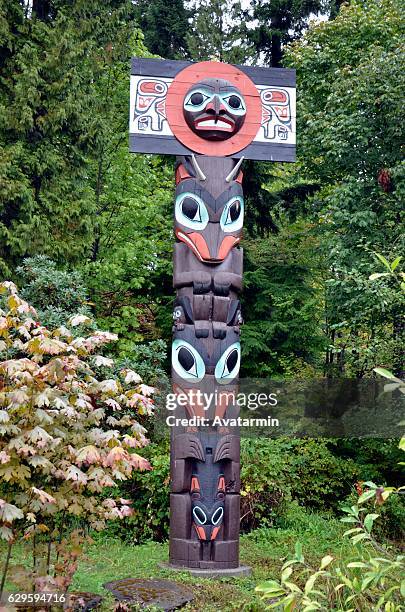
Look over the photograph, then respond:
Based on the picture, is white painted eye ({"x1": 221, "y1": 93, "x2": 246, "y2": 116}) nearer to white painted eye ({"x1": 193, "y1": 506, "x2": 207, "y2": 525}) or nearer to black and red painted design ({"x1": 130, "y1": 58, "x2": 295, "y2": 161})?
black and red painted design ({"x1": 130, "y1": 58, "x2": 295, "y2": 161})

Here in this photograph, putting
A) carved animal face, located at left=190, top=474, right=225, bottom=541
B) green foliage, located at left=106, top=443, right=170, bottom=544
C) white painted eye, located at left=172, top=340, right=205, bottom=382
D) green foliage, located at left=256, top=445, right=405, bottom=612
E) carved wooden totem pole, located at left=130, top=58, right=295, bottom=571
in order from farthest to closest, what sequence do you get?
green foliage, located at left=106, top=443, right=170, bottom=544 < white painted eye, located at left=172, top=340, right=205, bottom=382 < carved wooden totem pole, located at left=130, top=58, right=295, bottom=571 < carved animal face, located at left=190, top=474, right=225, bottom=541 < green foliage, located at left=256, top=445, right=405, bottom=612

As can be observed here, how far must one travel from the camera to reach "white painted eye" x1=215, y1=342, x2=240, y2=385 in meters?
7.59

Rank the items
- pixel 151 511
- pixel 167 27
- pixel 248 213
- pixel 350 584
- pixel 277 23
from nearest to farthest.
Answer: pixel 350 584, pixel 151 511, pixel 248 213, pixel 277 23, pixel 167 27

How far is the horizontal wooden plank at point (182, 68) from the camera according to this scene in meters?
8.38

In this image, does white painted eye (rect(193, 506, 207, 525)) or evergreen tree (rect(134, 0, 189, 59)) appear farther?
evergreen tree (rect(134, 0, 189, 59))

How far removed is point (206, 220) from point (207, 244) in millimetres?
274

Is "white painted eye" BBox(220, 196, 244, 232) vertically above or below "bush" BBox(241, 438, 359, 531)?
above

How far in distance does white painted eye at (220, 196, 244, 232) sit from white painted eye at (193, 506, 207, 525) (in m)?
2.93

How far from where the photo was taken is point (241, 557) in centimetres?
826

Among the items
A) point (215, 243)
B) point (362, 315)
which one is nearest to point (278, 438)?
point (362, 315)

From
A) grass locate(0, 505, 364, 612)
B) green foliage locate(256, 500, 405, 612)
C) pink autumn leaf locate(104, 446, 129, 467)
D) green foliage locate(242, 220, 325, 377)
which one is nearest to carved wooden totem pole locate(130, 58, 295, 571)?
grass locate(0, 505, 364, 612)

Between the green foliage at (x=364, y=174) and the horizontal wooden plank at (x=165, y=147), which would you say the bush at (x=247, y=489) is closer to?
the green foliage at (x=364, y=174)

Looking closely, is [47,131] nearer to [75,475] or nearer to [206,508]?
[206,508]

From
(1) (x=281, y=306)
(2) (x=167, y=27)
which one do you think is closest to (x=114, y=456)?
(1) (x=281, y=306)
